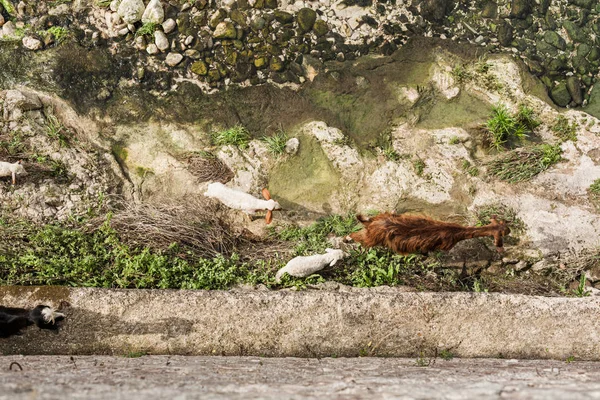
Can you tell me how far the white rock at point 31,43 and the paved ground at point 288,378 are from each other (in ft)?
12.0

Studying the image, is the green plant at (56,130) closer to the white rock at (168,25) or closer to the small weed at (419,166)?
the white rock at (168,25)

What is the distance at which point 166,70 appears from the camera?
→ 617 centimetres

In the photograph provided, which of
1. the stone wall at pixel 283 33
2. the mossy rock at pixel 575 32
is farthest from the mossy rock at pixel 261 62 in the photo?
the mossy rock at pixel 575 32

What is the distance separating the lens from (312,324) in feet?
15.0

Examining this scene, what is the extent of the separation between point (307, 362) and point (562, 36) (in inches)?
212

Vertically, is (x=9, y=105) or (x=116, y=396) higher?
(x=9, y=105)

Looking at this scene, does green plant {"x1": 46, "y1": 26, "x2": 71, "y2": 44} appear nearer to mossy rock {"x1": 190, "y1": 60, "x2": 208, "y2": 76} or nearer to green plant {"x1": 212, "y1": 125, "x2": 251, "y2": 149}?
mossy rock {"x1": 190, "y1": 60, "x2": 208, "y2": 76}

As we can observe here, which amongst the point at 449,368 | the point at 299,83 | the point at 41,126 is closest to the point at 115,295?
the point at 41,126

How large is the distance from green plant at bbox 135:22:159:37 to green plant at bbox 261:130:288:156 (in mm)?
1911

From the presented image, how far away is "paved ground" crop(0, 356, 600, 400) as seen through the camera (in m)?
2.99

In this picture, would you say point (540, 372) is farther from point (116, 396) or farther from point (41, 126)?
point (41, 126)

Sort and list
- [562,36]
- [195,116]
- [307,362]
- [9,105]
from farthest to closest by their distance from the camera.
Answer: [562,36], [195,116], [9,105], [307,362]

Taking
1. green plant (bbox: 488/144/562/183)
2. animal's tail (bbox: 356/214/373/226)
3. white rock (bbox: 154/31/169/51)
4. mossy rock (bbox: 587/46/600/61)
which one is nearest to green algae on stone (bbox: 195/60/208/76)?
white rock (bbox: 154/31/169/51)

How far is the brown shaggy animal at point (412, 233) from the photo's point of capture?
5094 millimetres
